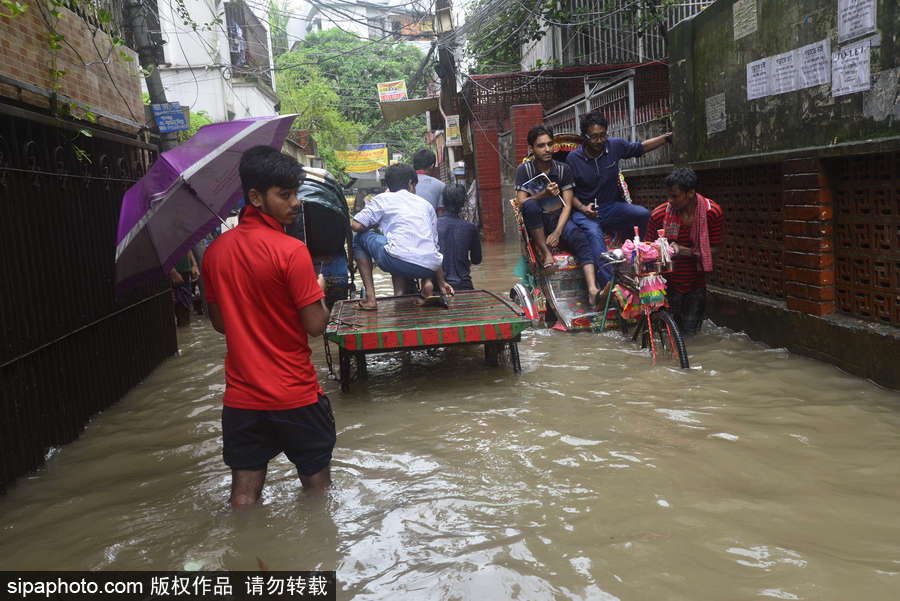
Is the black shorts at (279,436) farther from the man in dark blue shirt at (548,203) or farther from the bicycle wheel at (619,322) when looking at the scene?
the man in dark blue shirt at (548,203)

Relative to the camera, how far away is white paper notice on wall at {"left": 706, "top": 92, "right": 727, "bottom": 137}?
7.38 metres

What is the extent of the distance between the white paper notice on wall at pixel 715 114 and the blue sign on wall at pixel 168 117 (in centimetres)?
656

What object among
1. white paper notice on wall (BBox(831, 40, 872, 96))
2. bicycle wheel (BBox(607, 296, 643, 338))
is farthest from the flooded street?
white paper notice on wall (BBox(831, 40, 872, 96))

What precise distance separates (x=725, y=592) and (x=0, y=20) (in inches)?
214

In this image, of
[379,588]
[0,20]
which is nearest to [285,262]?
[379,588]

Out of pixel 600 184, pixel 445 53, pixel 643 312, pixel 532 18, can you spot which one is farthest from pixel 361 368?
pixel 445 53

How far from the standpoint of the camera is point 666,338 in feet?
21.3

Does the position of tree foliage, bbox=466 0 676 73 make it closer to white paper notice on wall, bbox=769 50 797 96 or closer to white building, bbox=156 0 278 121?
white building, bbox=156 0 278 121

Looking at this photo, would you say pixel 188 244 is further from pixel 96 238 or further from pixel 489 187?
pixel 489 187

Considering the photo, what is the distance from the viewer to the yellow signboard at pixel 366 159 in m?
34.3

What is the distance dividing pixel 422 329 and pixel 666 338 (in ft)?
7.46

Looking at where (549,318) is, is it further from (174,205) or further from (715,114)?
(174,205)

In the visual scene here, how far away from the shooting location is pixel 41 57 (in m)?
5.57

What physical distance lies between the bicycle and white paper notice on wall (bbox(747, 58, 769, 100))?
185 centimetres
